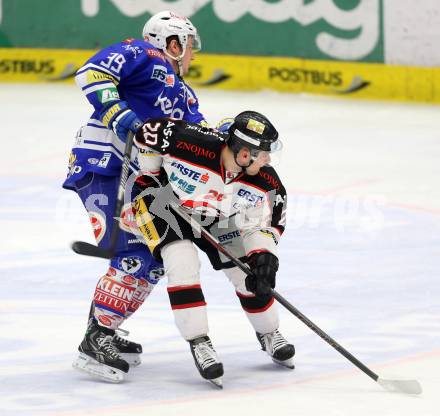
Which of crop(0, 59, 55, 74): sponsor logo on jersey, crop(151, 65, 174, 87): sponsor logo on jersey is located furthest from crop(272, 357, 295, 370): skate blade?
crop(0, 59, 55, 74): sponsor logo on jersey

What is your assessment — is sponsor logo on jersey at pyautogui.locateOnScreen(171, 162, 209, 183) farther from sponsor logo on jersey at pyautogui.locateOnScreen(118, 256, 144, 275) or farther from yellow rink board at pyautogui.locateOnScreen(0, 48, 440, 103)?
yellow rink board at pyautogui.locateOnScreen(0, 48, 440, 103)

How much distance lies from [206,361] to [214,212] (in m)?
0.66

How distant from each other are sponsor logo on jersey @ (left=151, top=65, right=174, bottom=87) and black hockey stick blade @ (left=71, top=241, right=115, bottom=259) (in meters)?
0.87

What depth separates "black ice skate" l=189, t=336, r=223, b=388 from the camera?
5367mm

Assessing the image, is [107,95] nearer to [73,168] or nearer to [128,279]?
[73,168]

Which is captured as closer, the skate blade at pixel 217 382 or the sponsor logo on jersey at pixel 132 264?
the skate blade at pixel 217 382

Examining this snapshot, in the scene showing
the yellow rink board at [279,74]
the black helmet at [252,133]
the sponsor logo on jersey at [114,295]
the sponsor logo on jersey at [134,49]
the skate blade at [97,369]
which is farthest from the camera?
the yellow rink board at [279,74]

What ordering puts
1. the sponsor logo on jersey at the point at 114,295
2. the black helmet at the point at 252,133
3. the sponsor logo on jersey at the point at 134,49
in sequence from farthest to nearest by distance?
the sponsor logo on jersey at the point at 134,49 → the sponsor logo on jersey at the point at 114,295 → the black helmet at the point at 252,133

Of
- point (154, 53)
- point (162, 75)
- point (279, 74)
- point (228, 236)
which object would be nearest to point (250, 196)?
point (228, 236)

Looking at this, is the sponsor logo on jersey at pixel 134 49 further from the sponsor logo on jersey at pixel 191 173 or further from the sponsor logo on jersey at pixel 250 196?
the sponsor logo on jersey at pixel 250 196

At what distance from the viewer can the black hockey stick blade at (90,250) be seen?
5.58 m

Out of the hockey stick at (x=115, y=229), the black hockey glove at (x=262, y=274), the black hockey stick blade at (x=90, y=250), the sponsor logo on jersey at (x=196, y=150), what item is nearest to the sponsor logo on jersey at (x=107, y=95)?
the hockey stick at (x=115, y=229)

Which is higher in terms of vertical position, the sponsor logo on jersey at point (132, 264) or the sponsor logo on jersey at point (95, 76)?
the sponsor logo on jersey at point (95, 76)

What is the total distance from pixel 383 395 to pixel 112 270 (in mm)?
1299
